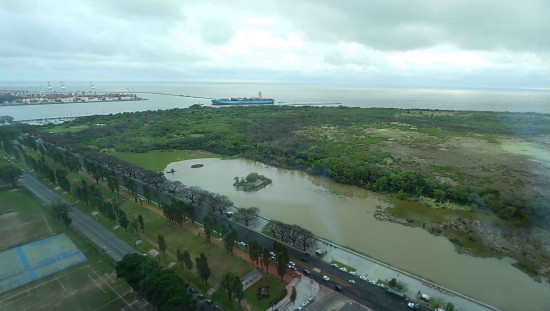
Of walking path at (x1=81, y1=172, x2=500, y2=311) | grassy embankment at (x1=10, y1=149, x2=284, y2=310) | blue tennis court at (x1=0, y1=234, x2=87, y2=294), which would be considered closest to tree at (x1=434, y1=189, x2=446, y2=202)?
walking path at (x1=81, y1=172, x2=500, y2=311)

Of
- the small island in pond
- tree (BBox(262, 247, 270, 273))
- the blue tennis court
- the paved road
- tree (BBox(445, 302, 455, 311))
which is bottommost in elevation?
the blue tennis court

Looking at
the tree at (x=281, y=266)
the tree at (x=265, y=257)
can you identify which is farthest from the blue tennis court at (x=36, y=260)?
the tree at (x=281, y=266)

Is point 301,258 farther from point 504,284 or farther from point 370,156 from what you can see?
point 370,156

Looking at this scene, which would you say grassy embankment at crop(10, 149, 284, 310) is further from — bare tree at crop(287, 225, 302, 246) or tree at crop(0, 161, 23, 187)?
tree at crop(0, 161, 23, 187)

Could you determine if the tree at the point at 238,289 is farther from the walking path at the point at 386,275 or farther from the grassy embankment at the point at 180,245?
the walking path at the point at 386,275

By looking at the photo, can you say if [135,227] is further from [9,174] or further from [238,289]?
[9,174]

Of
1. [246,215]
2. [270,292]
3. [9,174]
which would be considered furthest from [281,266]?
[9,174]

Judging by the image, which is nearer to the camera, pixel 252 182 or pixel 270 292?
pixel 270 292
